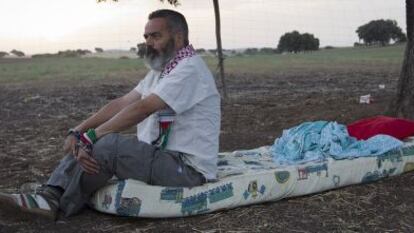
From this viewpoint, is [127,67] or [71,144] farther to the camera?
[127,67]

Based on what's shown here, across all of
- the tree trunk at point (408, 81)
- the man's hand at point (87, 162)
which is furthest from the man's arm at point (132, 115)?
the tree trunk at point (408, 81)

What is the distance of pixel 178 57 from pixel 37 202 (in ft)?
4.37

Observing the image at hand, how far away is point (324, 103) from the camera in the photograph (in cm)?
998

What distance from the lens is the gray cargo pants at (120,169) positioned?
3.80 m

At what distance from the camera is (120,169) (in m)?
3.89

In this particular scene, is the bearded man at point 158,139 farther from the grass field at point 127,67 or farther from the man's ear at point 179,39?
the grass field at point 127,67

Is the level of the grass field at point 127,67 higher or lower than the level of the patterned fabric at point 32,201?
lower

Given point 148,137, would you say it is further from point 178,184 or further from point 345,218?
point 345,218

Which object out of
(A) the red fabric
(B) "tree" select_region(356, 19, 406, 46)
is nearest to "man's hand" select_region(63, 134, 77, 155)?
(A) the red fabric

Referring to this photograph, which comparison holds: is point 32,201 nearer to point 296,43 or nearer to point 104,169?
point 104,169

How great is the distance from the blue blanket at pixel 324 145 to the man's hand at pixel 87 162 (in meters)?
1.69

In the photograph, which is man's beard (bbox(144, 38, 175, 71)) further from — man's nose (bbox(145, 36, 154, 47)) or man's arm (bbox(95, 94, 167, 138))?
man's arm (bbox(95, 94, 167, 138))

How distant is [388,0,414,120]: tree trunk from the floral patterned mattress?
6.06 ft

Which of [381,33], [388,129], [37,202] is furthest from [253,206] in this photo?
[381,33]
